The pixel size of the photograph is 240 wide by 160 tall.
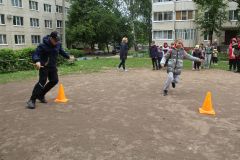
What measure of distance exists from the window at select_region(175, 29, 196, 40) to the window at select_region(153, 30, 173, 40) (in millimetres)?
1047

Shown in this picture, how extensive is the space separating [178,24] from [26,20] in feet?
76.8

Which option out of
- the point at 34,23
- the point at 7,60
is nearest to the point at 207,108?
the point at 7,60

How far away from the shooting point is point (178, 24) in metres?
46.9

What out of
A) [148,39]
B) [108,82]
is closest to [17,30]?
[148,39]

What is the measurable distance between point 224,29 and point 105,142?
4063 centimetres

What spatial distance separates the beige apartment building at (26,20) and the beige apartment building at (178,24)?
669 inches

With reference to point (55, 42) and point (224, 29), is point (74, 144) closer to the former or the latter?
point (55, 42)

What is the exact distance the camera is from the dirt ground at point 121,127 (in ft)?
15.3

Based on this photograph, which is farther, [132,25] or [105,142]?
[132,25]

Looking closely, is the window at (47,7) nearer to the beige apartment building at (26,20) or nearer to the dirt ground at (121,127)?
the beige apartment building at (26,20)

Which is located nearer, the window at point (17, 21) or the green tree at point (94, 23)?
the window at point (17, 21)

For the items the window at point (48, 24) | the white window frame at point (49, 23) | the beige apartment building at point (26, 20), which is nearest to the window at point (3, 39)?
the beige apartment building at point (26, 20)

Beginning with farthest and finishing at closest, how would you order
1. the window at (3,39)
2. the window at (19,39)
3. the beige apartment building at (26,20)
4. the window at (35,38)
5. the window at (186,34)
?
1. the window at (35,38)
2. the window at (186,34)
3. the window at (19,39)
4. the beige apartment building at (26,20)
5. the window at (3,39)

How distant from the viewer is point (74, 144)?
16.4ft
